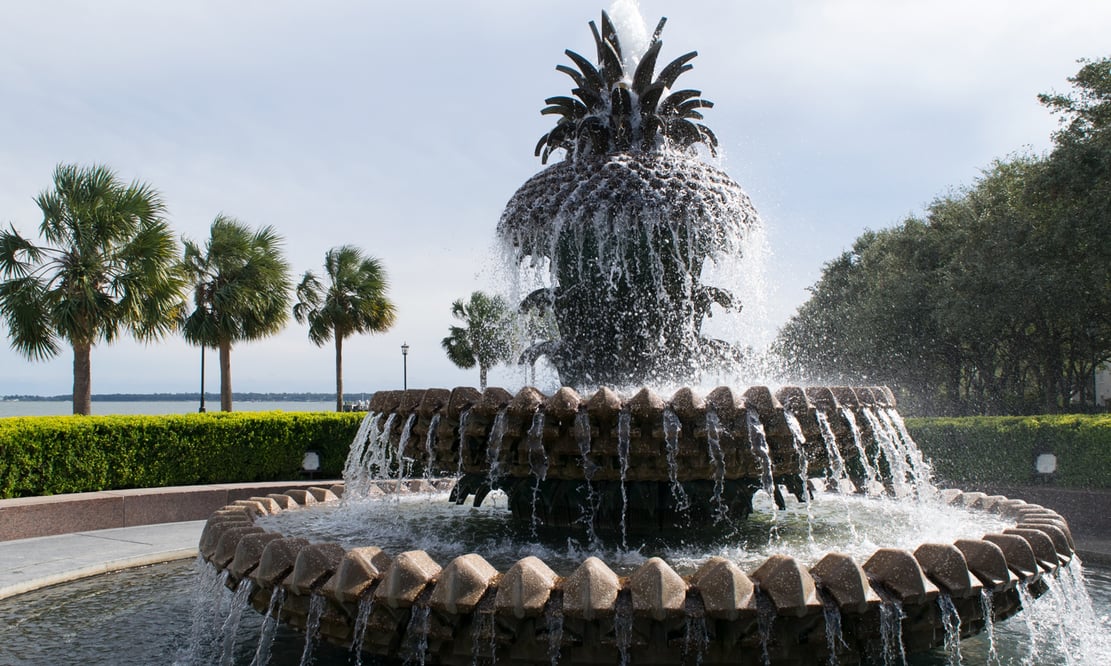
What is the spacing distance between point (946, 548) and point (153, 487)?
11.2 metres

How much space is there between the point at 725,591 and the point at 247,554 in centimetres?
255

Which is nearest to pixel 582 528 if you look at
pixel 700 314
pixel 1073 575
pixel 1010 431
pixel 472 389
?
pixel 472 389

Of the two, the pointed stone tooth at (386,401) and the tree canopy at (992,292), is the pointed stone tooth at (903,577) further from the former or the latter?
the tree canopy at (992,292)

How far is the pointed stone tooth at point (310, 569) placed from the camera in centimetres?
364

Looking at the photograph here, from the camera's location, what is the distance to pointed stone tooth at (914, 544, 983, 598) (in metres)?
3.50

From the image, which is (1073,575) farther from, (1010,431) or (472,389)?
(1010,431)

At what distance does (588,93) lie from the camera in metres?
6.37

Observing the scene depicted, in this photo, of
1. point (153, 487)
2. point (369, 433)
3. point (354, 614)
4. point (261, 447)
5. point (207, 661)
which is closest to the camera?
point (354, 614)

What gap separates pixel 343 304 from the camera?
1144 inches

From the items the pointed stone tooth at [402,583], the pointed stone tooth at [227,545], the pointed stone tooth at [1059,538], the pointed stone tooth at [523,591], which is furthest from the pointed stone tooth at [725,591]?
the pointed stone tooth at [227,545]

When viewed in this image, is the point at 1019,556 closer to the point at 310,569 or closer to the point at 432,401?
the point at 432,401

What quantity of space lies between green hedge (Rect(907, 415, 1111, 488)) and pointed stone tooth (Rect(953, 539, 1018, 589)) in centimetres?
918

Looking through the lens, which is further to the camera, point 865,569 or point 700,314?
point 700,314

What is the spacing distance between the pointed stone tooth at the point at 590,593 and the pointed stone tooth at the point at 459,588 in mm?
392
